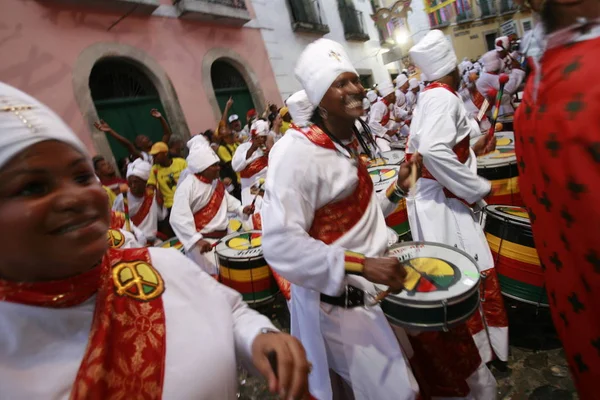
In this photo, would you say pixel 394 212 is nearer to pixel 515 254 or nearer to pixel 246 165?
pixel 515 254

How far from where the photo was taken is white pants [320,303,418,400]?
163 cm

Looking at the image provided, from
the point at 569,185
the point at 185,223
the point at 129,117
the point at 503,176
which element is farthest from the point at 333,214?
the point at 129,117

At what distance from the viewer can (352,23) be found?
1900 centimetres

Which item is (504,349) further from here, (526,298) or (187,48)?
(187,48)

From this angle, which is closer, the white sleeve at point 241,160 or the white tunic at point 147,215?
the white tunic at point 147,215

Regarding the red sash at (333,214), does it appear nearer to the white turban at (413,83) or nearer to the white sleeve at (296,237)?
the white sleeve at (296,237)

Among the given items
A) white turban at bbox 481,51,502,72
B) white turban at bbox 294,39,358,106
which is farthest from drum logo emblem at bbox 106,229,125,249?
white turban at bbox 481,51,502,72

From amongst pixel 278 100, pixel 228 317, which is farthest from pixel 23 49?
pixel 228 317

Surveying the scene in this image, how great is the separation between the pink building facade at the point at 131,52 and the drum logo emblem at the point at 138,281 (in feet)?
25.4

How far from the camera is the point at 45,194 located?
2.69 ft

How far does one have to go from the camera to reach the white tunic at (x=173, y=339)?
822 mm

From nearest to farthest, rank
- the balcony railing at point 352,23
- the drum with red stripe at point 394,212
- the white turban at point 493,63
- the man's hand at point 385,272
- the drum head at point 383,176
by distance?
the man's hand at point 385,272, the drum with red stripe at point 394,212, the drum head at point 383,176, the white turban at point 493,63, the balcony railing at point 352,23

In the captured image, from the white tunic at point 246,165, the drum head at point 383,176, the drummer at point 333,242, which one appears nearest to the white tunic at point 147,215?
the white tunic at point 246,165

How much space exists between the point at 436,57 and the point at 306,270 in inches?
94.1
